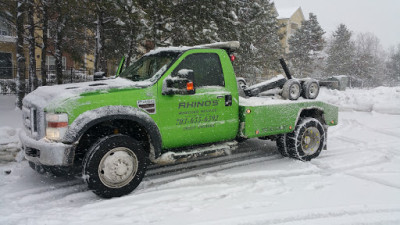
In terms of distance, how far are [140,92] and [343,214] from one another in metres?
3.01

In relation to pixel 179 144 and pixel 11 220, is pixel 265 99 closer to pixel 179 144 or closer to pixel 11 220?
pixel 179 144

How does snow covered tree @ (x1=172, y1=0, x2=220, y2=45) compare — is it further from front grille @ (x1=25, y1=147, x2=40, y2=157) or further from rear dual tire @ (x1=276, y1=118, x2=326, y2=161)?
front grille @ (x1=25, y1=147, x2=40, y2=157)

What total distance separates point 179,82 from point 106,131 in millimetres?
1308

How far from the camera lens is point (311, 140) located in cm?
671

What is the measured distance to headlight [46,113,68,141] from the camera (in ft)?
13.7

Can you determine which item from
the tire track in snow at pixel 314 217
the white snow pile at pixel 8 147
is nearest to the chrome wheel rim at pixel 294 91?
the tire track in snow at pixel 314 217

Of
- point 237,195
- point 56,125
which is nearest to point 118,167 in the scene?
point 56,125

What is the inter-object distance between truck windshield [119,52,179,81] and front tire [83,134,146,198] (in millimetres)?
1209

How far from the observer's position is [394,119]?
1134cm

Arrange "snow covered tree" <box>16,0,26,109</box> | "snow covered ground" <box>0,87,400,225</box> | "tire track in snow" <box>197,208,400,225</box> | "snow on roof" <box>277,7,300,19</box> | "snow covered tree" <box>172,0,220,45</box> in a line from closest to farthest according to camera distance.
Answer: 1. "tire track in snow" <box>197,208,400,225</box>
2. "snow covered ground" <box>0,87,400,225</box>
3. "snow covered tree" <box>16,0,26,109</box>
4. "snow covered tree" <box>172,0,220,45</box>
5. "snow on roof" <box>277,7,300,19</box>

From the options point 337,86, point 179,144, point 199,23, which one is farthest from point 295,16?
point 179,144

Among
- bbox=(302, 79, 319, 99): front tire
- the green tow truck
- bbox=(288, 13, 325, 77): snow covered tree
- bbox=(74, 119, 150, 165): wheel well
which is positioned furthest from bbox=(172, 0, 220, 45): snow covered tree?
bbox=(288, 13, 325, 77): snow covered tree

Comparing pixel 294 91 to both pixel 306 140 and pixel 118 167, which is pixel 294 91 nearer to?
pixel 306 140

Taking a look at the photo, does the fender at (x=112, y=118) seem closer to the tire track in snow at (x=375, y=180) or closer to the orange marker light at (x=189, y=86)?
the orange marker light at (x=189, y=86)
